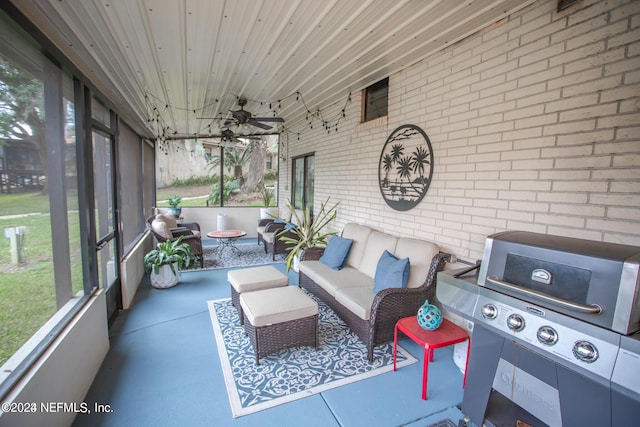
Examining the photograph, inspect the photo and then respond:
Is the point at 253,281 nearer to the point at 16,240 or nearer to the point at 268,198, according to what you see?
the point at 16,240

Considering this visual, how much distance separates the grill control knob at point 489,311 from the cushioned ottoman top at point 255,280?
219 cm

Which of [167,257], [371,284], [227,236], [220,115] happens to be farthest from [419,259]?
[220,115]

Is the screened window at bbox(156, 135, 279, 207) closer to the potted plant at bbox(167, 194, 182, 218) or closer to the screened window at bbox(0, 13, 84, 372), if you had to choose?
the potted plant at bbox(167, 194, 182, 218)

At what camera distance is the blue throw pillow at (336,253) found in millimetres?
3594

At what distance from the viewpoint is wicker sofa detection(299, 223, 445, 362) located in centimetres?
245

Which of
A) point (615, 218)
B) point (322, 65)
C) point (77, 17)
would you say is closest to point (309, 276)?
point (322, 65)

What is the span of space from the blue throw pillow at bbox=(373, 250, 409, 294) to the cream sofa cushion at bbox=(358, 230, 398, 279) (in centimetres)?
34

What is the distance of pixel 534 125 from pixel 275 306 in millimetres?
2479

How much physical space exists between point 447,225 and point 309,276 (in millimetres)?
1768

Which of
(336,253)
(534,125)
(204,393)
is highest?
(534,125)

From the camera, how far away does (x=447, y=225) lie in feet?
9.05

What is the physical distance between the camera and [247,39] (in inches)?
101

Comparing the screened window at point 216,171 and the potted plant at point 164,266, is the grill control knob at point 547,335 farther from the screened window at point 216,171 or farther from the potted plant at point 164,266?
the screened window at point 216,171

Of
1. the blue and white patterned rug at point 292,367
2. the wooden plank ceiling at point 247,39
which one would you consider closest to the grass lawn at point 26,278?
the wooden plank ceiling at point 247,39
